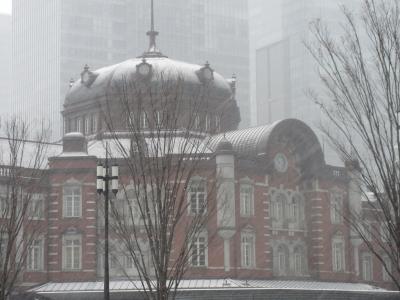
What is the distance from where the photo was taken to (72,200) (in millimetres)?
46188

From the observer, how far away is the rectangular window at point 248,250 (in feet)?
152

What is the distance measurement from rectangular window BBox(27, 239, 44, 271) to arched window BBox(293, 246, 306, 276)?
1370cm

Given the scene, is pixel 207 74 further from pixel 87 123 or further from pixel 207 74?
pixel 87 123

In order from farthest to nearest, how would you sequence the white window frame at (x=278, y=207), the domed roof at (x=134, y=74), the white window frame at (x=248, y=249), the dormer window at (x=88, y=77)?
the dormer window at (x=88, y=77) < the domed roof at (x=134, y=74) < the white window frame at (x=278, y=207) < the white window frame at (x=248, y=249)

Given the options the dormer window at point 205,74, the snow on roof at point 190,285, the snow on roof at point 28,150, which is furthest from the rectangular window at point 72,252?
the dormer window at point 205,74

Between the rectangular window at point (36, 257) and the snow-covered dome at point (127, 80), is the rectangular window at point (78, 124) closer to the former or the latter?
the snow-covered dome at point (127, 80)

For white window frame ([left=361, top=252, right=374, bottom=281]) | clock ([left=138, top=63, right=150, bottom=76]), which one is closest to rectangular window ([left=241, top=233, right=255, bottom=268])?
white window frame ([left=361, top=252, right=374, bottom=281])

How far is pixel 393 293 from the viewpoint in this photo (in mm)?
50406

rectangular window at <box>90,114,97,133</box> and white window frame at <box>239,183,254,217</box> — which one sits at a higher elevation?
rectangular window at <box>90,114,97,133</box>

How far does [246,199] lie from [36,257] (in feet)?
36.7

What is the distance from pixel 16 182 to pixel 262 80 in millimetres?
135613

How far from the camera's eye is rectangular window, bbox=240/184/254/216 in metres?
46.8

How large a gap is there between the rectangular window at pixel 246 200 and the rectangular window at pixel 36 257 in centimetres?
1046

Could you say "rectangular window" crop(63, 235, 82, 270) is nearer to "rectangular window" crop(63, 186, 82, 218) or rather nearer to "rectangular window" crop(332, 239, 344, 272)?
"rectangular window" crop(63, 186, 82, 218)
